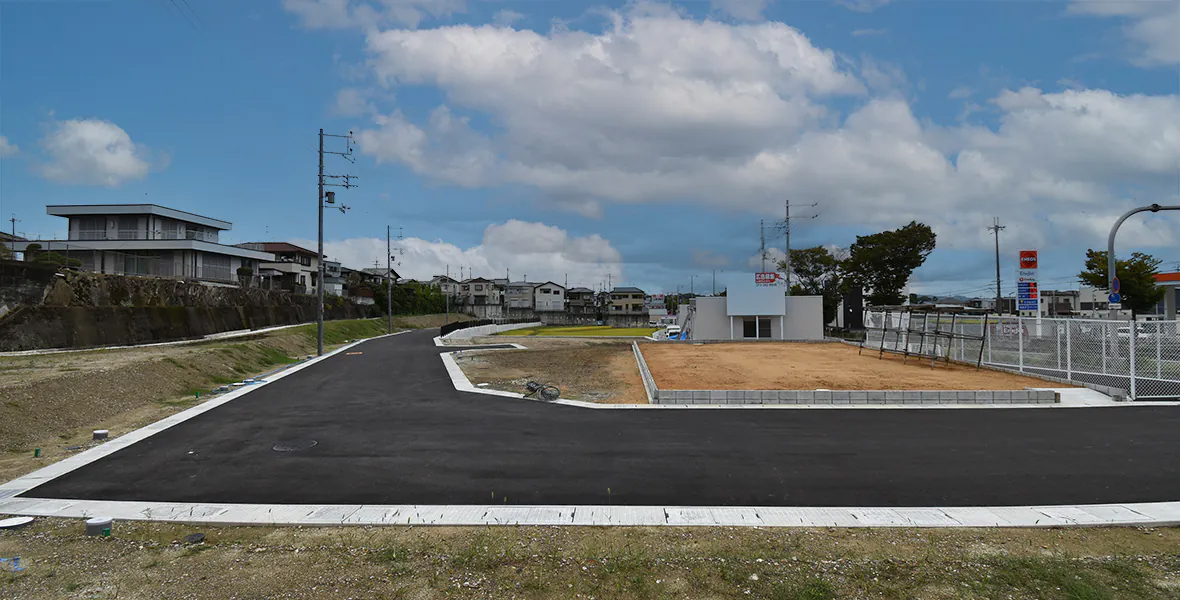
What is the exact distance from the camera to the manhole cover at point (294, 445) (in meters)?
9.60

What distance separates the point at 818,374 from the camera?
18594mm

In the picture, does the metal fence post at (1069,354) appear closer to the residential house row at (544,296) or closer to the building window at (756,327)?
the building window at (756,327)

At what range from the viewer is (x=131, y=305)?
26422 millimetres

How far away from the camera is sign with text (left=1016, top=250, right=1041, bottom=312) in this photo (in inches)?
921

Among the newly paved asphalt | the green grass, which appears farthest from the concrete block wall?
the green grass

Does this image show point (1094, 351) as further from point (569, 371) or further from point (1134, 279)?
point (1134, 279)

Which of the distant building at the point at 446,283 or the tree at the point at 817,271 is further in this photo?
the distant building at the point at 446,283

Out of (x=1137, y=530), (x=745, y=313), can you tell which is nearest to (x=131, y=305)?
(x=1137, y=530)

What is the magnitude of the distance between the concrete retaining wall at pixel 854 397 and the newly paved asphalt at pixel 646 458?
0.96 metres

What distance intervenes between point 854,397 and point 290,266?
214 feet

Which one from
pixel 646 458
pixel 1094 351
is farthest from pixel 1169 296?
pixel 646 458

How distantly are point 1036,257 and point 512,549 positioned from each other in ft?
89.6

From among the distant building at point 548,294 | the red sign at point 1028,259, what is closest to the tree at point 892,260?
the red sign at point 1028,259

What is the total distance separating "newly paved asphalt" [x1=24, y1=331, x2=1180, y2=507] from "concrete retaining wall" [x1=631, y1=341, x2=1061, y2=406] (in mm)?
956
